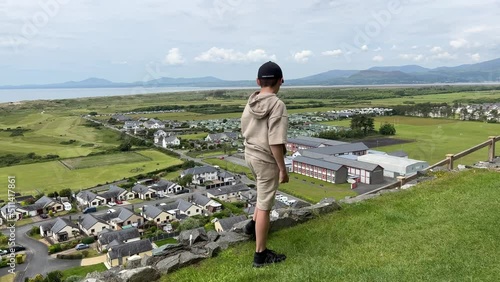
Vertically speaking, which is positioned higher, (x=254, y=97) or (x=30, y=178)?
(x=254, y=97)

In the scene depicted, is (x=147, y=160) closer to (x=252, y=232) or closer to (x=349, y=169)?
(x=349, y=169)

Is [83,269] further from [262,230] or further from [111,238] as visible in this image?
[262,230]

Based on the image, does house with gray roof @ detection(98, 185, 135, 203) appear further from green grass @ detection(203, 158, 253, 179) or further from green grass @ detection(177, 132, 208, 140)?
green grass @ detection(177, 132, 208, 140)

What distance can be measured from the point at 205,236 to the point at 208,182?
1238 inches

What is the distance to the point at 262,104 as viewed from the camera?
4086mm

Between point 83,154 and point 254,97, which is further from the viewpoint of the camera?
point 83,154

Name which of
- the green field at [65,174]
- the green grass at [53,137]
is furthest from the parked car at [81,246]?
the green grass at [53,137]

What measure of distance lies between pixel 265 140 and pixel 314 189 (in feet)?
90.9

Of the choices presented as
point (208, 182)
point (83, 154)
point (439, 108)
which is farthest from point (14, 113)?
point (439, 108)

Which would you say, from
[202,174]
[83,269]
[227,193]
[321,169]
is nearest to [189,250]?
[83,269]

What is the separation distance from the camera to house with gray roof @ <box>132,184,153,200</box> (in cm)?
3206

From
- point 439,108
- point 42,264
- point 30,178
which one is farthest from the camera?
point 439,108

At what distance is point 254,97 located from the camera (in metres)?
4.20

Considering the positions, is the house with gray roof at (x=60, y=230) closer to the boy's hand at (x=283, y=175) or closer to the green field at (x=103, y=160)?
the green field at (x=103, y=160)
